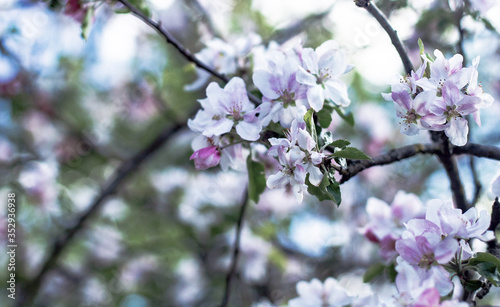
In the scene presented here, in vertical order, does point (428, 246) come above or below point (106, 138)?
above

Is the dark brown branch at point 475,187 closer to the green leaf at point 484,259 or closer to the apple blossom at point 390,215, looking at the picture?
the apple blossom at point 390,215

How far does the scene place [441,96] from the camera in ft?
2.87

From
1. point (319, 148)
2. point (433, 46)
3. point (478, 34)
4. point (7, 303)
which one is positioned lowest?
point (7, 303)

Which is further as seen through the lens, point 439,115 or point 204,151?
point 204,151

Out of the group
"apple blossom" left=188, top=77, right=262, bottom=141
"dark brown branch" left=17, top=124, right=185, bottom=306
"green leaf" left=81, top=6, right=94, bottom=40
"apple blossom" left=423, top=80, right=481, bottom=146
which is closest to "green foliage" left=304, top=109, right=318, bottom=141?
"apple blossom" left=188, top=77, right=262, bottom=141

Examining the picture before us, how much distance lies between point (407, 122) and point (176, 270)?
2.22m

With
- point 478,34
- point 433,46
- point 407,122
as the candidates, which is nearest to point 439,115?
point 407,122

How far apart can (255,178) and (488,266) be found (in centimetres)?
49

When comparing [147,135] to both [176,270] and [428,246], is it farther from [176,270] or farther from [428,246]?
[428,246]

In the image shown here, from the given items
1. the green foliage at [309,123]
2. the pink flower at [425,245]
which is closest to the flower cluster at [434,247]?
the pink flower at [425,245]

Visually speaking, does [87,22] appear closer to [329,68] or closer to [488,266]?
[329,68]

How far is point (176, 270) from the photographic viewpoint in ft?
9.34

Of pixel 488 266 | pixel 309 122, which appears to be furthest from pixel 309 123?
pixel 488 266

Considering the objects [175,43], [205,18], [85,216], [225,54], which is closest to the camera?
[175,43]
